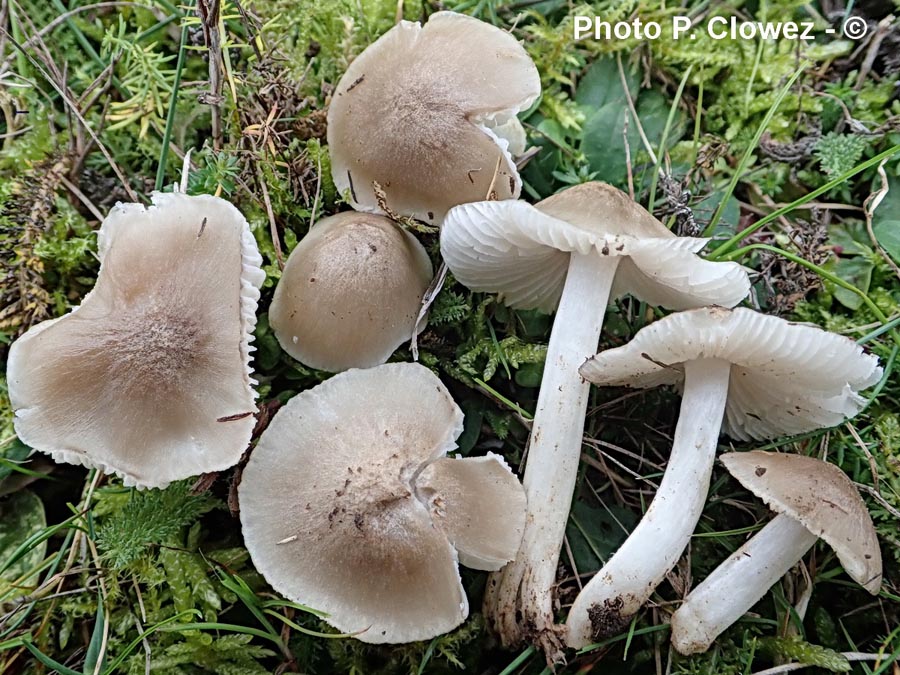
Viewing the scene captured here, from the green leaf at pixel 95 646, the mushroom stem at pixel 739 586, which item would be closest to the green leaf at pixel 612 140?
the mushroom stem at pixel 739 586

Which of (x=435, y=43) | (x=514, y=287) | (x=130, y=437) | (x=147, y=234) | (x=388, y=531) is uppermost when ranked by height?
(x=435, y=43)

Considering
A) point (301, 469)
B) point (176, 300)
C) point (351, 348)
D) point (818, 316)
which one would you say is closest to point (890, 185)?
point (818, 316)

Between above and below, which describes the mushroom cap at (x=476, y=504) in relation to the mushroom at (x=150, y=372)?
below

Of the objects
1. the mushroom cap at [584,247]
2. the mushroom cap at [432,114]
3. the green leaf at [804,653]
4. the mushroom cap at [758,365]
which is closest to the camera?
the mushroom cap at [758,365]

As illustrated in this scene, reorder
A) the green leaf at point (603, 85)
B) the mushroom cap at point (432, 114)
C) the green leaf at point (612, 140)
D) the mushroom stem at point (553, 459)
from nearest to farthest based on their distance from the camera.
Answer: the mushroom stem at point (553, 459)
the mushroom cap at point (432, 114)
the green leaf at point (612, 140)
the green leaf at point (603, 85)

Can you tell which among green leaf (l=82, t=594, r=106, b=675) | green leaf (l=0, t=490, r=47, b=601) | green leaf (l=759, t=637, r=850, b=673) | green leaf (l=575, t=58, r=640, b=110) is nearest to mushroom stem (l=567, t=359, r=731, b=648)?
green leaf (l=759, t=637, r=850, b=673)

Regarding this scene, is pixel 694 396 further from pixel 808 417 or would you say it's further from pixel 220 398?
pixel 220 398

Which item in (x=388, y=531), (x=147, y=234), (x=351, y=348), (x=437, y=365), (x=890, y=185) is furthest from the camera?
(x=890, y=185)

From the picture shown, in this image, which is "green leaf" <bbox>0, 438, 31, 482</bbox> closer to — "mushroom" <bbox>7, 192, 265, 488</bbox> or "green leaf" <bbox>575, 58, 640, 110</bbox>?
"mushroom" <bbox>7, 192, 265, 488</bbox>

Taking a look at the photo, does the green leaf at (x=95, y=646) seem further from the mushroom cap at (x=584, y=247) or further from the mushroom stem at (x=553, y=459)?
the mushroom cap at (x=584, y=247)
